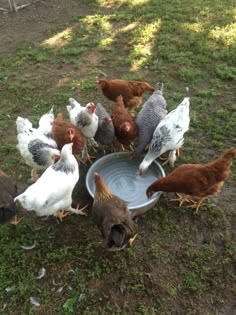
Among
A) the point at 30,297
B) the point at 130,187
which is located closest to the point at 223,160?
the point at 130,187

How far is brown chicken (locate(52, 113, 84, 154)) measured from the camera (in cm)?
419

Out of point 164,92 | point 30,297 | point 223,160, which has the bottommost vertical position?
point 30,297

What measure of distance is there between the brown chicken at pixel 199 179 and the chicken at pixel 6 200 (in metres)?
1.48

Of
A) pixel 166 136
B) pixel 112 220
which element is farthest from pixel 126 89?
pixel 112 220

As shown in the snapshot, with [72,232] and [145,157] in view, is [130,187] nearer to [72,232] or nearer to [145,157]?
[145,157]

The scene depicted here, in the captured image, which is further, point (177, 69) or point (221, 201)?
point (177, 69)

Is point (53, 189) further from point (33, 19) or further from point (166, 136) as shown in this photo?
point (33, 19)

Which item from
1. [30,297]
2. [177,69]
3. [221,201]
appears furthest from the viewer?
[177,69]

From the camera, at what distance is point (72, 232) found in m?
4.11

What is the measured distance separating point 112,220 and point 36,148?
4.30ft

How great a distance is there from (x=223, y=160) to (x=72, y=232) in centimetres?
182

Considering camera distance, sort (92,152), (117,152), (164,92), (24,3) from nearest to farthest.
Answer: (117,152), (92,152), (164,92), (24,3)

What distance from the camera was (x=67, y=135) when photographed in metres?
4.18

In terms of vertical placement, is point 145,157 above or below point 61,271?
above
